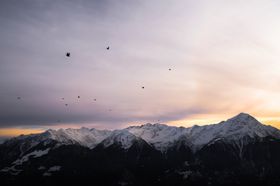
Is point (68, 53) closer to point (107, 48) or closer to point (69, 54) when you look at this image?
point (69, 54)

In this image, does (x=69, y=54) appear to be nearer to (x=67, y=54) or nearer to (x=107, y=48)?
(x=67, y=54)

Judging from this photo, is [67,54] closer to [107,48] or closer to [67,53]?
[67,53]

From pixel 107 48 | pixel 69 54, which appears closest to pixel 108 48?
pixel 107 48

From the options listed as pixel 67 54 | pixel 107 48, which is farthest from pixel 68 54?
pixel 107 48

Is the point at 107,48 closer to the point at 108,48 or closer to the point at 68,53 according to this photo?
the point at 108,48

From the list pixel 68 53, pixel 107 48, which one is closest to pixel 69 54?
pixel 68 53
